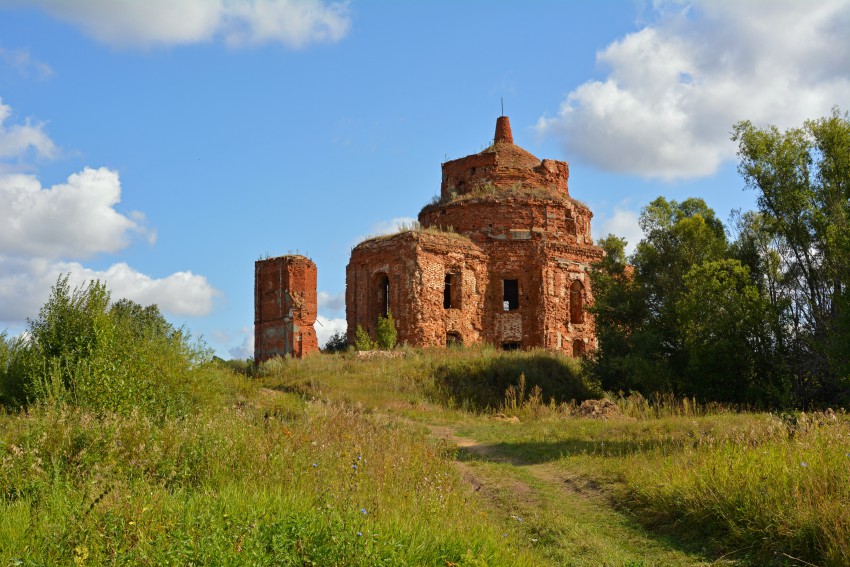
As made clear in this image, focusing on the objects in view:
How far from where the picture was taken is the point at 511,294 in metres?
31.8

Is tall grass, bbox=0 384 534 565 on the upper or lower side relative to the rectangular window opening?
lower

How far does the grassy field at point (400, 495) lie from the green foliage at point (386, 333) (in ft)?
48.9

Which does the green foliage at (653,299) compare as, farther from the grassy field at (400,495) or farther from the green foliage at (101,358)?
the green foliage at (101,358)

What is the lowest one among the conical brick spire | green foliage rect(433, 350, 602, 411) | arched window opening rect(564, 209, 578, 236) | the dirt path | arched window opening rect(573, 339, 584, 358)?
the dirt path

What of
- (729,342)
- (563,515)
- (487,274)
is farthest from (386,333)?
(563,515)

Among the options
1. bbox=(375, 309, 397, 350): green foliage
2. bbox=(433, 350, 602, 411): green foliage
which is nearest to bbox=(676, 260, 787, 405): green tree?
bbox=(433, 350, 602, 411): green foliage

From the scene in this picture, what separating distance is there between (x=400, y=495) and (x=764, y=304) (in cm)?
1502

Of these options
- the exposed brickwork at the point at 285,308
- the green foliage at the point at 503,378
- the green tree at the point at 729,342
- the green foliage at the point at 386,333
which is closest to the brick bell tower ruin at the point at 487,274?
the green foliage at the point at 386,333

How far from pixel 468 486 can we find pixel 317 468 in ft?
7.66

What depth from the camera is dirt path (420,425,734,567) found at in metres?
7.21

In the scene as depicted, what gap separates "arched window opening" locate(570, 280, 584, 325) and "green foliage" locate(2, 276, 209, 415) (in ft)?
63.7

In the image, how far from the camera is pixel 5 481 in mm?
6898

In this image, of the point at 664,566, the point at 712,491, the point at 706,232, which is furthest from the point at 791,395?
the point at 664,566

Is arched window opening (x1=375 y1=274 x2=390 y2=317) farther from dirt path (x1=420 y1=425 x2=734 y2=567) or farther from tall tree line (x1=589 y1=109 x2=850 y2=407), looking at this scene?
dirt path (x1=420 y1=425 x2=734 y2=567)
